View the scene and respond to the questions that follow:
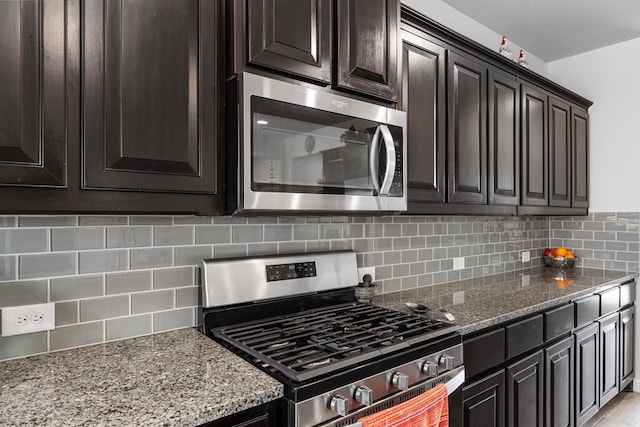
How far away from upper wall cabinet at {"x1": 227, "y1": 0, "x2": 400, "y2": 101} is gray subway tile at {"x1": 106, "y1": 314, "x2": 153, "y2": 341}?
3.00ft

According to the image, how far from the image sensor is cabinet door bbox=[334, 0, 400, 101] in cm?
156

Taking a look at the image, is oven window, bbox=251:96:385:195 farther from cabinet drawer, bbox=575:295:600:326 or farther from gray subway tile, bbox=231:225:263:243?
cabinet drawer, bbox=575:295:600:326

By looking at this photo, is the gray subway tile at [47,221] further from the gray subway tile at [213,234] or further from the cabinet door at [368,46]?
the cabinet door at [368,46]

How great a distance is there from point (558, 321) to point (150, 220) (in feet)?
6.94

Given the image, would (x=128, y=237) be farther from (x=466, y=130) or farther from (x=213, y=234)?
(x=466, y=130)

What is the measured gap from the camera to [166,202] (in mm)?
1199

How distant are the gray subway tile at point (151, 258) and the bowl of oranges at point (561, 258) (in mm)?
3091

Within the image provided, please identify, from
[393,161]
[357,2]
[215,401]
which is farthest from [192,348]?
[357,2]

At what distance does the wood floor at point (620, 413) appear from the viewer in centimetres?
272

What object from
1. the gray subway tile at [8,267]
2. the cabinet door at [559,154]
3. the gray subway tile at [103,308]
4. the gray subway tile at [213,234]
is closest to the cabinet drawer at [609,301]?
the cabinet door at [559,154]

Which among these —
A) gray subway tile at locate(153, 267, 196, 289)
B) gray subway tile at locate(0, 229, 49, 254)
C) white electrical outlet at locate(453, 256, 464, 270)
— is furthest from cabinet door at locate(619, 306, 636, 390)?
gray subway tile at locate(0, 229, 49, 254)

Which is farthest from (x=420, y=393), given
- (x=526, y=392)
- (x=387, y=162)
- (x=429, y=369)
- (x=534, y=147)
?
(x=534, y=147)

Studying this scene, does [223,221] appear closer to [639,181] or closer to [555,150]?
[555,150]

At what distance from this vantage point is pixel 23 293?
1254 millimetres
